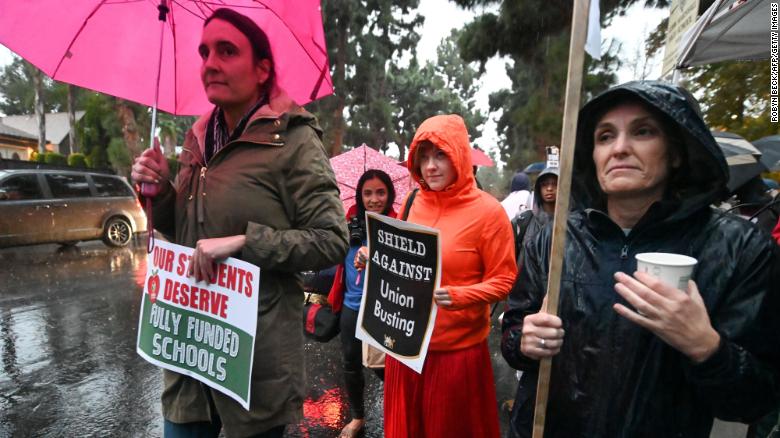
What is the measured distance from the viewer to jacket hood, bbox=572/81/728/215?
1.23 metres

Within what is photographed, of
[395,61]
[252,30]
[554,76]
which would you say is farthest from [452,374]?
[395,61]

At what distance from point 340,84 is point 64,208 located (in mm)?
14298

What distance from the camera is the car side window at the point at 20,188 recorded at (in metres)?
10.0

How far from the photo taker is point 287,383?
5.44 ft

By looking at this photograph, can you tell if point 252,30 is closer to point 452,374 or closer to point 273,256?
point 273,256

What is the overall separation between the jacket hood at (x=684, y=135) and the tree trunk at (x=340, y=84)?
20516 mm

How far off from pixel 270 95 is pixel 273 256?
687mm

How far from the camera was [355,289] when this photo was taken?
3.15 meters

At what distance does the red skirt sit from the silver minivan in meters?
10.4

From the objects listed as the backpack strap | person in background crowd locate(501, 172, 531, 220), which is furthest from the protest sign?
person in background crowd locate(501, 172, 531, 220)

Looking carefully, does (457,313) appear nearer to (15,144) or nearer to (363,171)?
(363,171)

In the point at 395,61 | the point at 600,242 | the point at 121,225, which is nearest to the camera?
the point at 600,242

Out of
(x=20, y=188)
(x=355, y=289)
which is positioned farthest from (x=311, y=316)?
(x=20, y=188)

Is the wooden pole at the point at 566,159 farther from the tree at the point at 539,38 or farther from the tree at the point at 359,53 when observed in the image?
the tree at the point at 359,53
